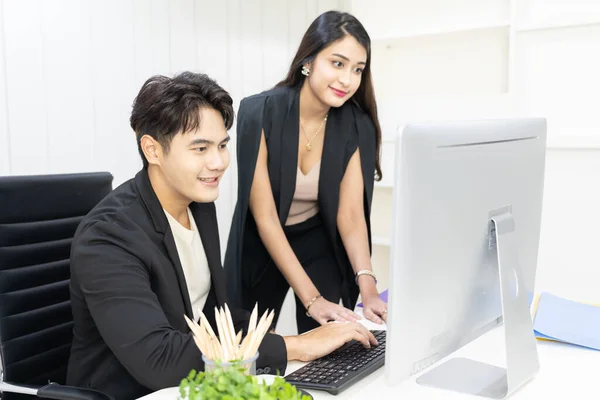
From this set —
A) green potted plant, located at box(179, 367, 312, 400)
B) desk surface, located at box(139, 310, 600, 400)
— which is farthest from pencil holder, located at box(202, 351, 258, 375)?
desk surface, located at box(139, 310, 600, 400)

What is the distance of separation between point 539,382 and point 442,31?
6.95ft

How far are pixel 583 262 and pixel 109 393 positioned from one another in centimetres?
219

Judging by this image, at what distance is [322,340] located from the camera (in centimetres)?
133

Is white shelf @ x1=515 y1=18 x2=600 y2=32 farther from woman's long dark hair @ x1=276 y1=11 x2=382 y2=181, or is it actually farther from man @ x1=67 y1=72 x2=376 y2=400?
man @ x1=67 y1=72 x2=376 y2=400

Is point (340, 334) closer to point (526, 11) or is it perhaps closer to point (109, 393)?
point (109, 393)

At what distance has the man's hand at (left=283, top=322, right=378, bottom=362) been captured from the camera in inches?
51.7

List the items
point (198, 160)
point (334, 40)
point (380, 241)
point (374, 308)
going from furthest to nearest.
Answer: point (380, 241), point (334, 40), point (374, 308), point (198, 160)

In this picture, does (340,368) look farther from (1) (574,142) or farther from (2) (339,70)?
(1) (574,142)

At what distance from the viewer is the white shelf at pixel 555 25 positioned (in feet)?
8.75

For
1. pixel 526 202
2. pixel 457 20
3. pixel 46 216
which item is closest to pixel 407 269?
pixel 526 202

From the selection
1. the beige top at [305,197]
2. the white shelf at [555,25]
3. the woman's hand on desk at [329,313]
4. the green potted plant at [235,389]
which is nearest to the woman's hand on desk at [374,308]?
the woman's hand on desk at [329,313]

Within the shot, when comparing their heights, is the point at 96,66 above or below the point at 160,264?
above

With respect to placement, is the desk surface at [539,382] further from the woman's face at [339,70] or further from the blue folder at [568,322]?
the woman's face at [339,70]

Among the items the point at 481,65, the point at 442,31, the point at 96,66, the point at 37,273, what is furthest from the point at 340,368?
the point at 481,65
